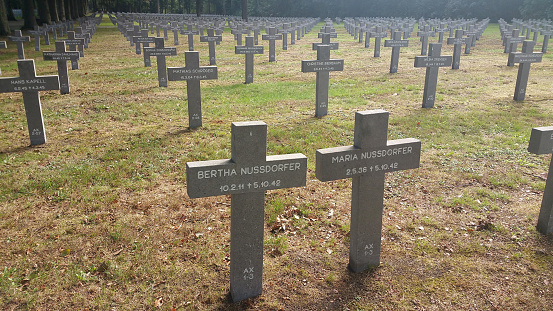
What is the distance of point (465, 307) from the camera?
158 inches

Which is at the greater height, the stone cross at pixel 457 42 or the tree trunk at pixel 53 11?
the tree trunk at pixel 53 11

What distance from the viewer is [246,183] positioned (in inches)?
146

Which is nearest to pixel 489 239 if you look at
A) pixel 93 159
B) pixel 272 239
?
pixel 272 239

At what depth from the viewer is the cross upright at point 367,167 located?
157 inches

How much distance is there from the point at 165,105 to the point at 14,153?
4266 millimetres

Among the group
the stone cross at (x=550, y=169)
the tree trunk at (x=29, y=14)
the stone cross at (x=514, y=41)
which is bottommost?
the stone cross at (x=550, y=169)

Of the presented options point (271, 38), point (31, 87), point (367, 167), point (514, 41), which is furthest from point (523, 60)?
point (31, 87)

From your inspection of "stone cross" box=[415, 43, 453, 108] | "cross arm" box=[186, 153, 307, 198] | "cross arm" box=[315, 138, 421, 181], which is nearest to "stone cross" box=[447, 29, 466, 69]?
"stone cross" box=[415, 43, 453, 108]

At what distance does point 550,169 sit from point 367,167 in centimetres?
231

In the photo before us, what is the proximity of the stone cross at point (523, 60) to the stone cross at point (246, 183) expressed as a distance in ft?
32.3

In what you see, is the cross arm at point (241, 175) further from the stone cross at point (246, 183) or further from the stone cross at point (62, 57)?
the stone cross at point (62, 57)

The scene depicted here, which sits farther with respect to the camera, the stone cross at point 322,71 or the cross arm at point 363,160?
the stone cross at point 322,71

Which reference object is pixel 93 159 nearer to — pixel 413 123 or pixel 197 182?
pixel 197 182

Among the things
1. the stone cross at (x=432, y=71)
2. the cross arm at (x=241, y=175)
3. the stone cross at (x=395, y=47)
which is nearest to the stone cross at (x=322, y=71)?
the stone cross at (x=432, y=71)
